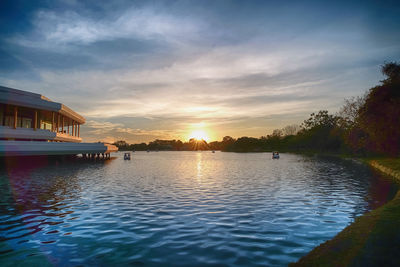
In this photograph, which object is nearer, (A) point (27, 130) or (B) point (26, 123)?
(A) point (27, 130)

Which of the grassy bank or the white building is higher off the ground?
the white building

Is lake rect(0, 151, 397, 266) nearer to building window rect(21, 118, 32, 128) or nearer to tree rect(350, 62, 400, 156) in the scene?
tree rect(350, 62, 400, 156)

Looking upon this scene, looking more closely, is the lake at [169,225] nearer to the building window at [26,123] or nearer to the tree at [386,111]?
the tree at [386,111]

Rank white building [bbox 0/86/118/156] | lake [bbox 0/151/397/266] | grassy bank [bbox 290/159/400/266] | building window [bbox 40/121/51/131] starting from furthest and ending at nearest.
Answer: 1. building window [bbox 40/121/51/131]
2. white building [bbox 0/86/118/156]
3. lake [bbox 0/151/397/266]
4. grassy bank [bbox 290/159/400/266]

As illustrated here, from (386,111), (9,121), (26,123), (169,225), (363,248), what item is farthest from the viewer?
(26,123)

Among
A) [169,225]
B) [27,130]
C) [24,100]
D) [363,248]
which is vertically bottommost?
[169,225]

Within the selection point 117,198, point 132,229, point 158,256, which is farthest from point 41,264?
point 117,198

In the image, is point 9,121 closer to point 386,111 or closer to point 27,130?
point 27,130

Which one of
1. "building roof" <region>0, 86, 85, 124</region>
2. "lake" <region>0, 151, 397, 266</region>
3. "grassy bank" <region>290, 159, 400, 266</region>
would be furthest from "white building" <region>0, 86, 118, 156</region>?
Answer: "grassy bank" <region>290, 159, 400, 266</region>

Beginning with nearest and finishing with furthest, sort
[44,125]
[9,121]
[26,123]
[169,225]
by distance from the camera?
1. [169,225]
2. [9,121]
3. [26,123]
4. [44,125]

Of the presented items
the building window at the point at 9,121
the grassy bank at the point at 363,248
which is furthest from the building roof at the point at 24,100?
the grassy bank at the point at 363,248

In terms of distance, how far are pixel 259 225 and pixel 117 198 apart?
10065 mm

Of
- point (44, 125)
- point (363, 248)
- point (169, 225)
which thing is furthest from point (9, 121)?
point (363, 248)

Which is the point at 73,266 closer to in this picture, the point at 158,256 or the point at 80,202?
the point at 158,256
